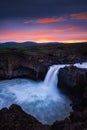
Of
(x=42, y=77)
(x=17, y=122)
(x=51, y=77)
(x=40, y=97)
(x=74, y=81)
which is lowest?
(x=40, y=97)

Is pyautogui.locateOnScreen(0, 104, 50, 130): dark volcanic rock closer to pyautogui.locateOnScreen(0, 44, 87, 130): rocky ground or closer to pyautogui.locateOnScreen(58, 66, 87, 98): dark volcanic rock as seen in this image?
pyautogui.locateOnScreen(0, 44, 87, 130): rocky ground

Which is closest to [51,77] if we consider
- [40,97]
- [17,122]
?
[40,97]

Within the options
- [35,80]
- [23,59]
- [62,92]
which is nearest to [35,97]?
[62,92]

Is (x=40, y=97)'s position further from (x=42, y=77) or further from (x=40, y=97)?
(x=42, y=77)

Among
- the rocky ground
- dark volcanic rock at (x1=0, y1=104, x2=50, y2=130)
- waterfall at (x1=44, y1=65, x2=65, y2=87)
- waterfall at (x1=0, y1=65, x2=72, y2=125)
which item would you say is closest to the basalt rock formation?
the rocky ground

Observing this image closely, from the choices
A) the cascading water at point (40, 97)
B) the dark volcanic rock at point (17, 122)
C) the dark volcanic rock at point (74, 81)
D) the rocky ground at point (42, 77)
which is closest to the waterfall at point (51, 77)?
the cascading water at point (40, 97)

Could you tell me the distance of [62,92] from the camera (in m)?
27.8

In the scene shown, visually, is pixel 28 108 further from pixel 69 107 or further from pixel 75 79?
pixel 75 79

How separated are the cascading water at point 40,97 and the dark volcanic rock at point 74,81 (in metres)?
1.20

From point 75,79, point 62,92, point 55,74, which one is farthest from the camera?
point 55,74

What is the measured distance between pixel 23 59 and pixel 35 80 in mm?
4344

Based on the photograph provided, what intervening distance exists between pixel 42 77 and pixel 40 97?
8.80m

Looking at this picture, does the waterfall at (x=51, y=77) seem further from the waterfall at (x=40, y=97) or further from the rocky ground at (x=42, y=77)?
the rocky ground at (x=42, y=77)

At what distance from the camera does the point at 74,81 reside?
26.1 m
